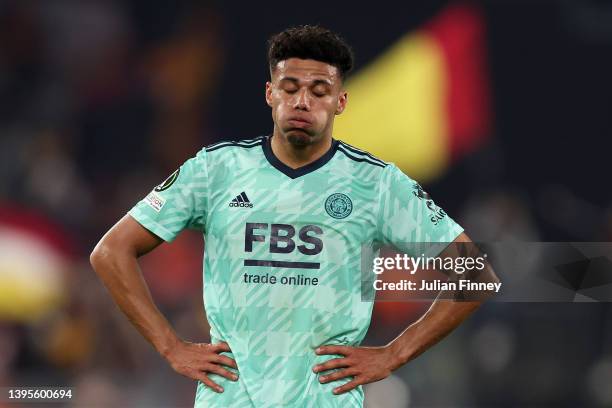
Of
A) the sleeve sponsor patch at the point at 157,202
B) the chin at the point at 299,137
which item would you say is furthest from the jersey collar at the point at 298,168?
the sleeve sponsor patch at the point at 157,202

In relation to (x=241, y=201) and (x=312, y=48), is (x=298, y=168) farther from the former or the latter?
(x=312, y=48)

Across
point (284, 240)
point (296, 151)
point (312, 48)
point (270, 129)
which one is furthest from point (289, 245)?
point (270, 129)

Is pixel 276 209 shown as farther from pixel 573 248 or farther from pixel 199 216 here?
pixel 573 248

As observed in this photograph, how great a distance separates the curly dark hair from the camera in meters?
4.28

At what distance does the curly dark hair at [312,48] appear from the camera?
4.28m

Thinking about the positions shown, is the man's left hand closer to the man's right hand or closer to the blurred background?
the man's right hand

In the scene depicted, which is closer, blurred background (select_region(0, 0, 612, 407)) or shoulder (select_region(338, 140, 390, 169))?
shoulder (select_region(338, 140, 390, 169))

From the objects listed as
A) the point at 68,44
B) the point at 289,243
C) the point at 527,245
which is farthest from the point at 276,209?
the point at 68,44

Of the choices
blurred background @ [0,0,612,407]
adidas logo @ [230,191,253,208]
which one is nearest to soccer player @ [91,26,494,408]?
adidas logo @ [230,191,253,208]

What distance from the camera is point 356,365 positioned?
4.15 metres

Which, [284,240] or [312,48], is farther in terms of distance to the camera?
[312,48]

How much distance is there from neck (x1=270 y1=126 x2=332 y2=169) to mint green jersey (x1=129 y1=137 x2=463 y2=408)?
0.09ft

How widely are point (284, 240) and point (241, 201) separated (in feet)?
0.78

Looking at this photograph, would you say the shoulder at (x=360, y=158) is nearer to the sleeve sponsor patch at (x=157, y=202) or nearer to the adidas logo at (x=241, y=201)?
the adidas logo at (x=241, y=201)
